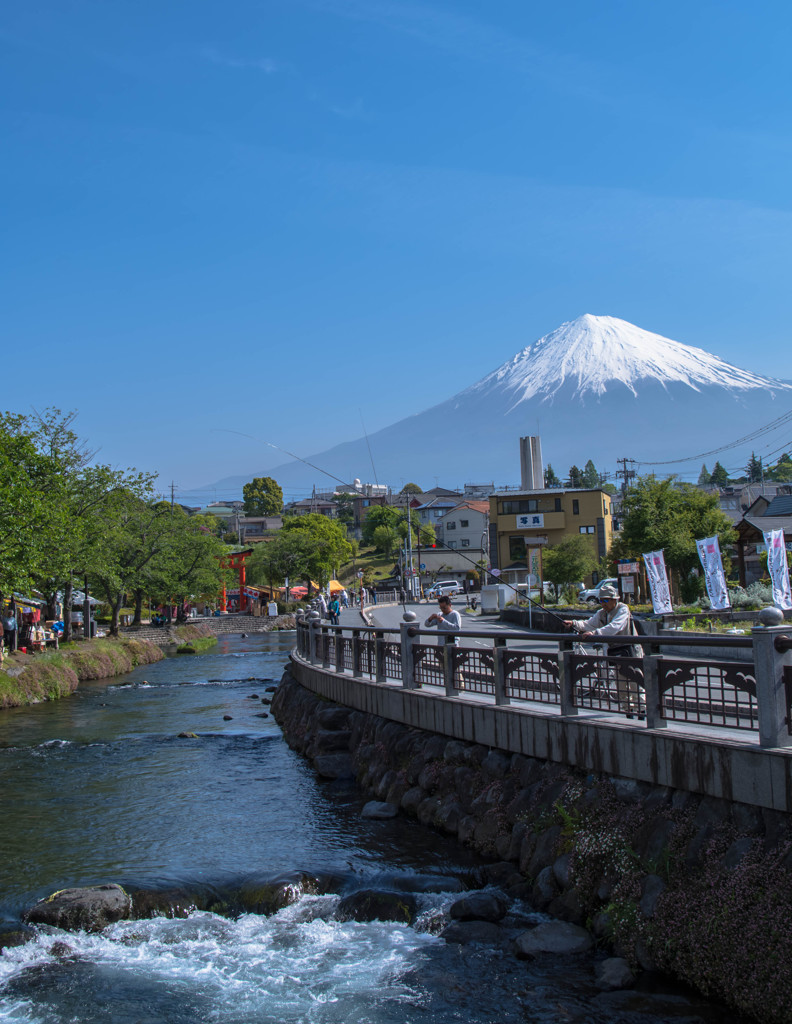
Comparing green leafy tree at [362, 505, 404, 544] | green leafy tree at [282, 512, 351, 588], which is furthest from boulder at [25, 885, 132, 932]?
green leafy tree at [362, 505, 404, 544]

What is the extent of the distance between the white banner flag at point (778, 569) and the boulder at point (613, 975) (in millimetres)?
17474

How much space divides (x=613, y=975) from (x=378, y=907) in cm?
290

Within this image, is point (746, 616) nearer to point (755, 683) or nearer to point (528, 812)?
point (528, 812)

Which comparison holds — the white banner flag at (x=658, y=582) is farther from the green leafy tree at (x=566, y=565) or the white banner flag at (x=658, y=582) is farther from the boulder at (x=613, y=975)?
the green leafy tree at (x=566, y=565)

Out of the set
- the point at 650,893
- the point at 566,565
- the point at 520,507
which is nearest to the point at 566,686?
the point at 650,893

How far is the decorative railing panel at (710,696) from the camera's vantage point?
7496 millimetres

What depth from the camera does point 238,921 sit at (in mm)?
9406

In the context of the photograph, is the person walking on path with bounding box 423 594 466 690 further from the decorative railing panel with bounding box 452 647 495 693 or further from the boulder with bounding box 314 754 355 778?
the boulder with bounding box 314 754 355 778

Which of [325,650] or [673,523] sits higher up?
[673,523]

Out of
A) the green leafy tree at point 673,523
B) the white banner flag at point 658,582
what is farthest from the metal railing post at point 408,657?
the green leafy tree at point 673,523

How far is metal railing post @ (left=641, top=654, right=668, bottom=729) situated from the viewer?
849 cm

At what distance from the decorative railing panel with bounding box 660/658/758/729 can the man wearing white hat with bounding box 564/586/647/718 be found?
1.30ft

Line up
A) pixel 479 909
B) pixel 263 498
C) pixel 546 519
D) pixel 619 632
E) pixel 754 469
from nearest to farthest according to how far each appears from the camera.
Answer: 1. pixel 479 909
2. pixel 619 632
3. pixel 546 519
4. pixel 754 469
5. pixel 263 498

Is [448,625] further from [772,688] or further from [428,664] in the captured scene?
[772,688]
